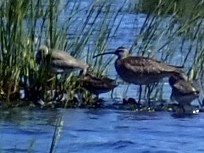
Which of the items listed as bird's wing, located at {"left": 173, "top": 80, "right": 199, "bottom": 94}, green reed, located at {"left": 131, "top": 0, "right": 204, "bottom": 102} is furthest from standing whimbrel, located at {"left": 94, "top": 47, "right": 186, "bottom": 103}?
green reed, located at {"left": 131, "top": 0, "right": 204, "bottom": 102}

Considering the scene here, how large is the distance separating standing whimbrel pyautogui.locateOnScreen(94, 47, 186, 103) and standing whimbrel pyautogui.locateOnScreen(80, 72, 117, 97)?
353 millimetres

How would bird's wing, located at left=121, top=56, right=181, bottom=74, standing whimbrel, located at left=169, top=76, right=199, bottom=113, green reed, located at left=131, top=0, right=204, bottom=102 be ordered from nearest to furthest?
1. standing whimbrel, located at left=169, top=76, right=199, bottom=113
2. bird's wing, located at left=121, top=56, right=181, bottom=74
3. green reed, located at left=131, top=0, right=204, bottom=102

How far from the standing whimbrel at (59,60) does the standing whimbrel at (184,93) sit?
1158 mm

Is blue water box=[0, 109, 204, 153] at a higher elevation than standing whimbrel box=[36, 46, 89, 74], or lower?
lower

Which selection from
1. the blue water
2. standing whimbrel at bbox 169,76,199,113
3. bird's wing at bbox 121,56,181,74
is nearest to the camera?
the blue water

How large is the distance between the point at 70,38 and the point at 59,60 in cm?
102

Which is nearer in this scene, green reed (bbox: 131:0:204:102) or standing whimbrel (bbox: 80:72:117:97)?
standing whimbrel (bbox: 80:72:117:97)

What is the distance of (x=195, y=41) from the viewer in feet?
41.7

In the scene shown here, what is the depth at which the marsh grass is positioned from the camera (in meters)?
10.7

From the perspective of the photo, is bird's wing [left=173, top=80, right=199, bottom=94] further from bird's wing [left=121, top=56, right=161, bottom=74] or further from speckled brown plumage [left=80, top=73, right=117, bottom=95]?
speckled brown plumage [left=80, top=73, right=117, bottom=95]

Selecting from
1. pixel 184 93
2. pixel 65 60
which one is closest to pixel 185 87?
pixel 184 93

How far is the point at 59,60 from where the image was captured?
35.9 ft

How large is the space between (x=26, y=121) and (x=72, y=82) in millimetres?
1266

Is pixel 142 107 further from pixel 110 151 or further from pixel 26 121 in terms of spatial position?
pixel 110 151
